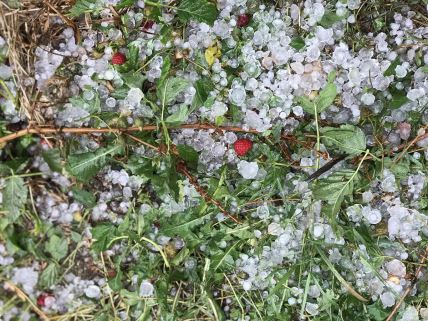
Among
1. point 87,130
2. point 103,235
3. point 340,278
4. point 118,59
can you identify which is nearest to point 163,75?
point 118,59

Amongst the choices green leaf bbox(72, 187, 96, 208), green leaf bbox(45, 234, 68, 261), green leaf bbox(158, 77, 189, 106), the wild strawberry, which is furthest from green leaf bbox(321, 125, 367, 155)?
the wild strawberry

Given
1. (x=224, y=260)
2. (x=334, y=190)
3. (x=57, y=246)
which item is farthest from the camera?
(x=57, y=246)

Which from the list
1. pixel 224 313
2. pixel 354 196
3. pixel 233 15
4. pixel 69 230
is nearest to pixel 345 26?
pixel 233 15

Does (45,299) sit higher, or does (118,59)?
(118,59)

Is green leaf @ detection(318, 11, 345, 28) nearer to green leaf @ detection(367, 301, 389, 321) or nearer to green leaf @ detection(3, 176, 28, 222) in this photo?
green leaf @ detection(367, 301, 389, 321)

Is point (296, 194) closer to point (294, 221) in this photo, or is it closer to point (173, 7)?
point (294, 221)

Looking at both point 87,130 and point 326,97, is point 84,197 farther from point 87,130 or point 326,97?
point 326,97
